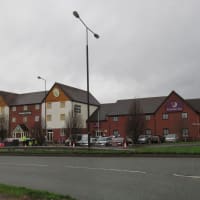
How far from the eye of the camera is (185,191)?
850cm

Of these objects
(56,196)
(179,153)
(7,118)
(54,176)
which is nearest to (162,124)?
(7,118)

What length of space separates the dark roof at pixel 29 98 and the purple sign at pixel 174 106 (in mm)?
29287

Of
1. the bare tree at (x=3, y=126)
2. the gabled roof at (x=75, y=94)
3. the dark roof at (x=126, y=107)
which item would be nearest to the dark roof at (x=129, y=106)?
the dark roof at (x=126, y=107)

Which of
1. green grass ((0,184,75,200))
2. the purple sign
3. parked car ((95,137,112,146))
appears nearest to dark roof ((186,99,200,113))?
the purple sign

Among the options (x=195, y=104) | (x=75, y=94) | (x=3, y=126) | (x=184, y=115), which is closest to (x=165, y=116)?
(x=184, y=115)

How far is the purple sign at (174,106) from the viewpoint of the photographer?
204 feet

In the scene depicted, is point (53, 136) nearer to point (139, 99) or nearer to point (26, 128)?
point (26, 128)

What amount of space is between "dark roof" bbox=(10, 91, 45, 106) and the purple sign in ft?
96.1

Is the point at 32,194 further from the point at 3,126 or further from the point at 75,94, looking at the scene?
the point at 3,126

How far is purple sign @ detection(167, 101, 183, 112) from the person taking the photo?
204ft

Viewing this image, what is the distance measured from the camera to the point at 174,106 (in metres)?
62.5

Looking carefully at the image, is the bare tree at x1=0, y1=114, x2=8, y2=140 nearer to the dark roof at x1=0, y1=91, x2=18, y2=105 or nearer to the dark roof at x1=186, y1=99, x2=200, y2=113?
the dark roof at x1=0, y1=91, x2=18, y2=105

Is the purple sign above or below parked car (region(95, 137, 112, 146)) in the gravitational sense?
above

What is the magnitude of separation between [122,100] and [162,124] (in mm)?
12333
